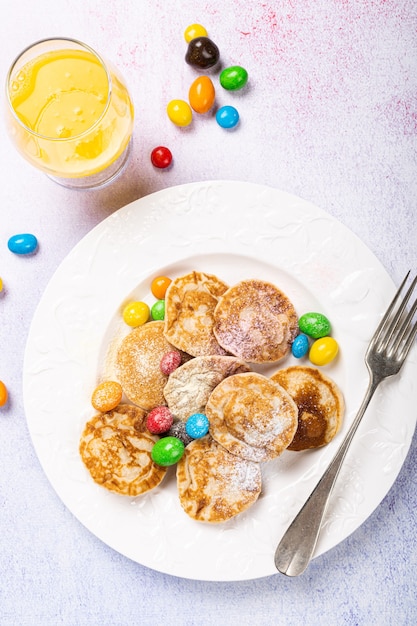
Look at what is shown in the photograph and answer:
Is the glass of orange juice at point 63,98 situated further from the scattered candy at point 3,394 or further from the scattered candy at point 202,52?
the scattered candy at point 3,394

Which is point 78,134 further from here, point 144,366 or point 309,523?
point 309,523

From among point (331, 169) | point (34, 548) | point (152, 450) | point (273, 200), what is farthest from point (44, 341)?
point (331, 169)

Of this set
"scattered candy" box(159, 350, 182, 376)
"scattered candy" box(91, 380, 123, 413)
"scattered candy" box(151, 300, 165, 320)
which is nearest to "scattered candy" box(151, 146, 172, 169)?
"scattered candy" box(151, 300, 165, 320)

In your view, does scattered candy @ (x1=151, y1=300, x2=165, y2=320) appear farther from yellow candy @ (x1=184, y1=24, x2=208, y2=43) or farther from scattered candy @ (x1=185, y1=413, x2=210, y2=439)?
yellow candy @ (x1=184, y1=24, x2=208, y2=43)

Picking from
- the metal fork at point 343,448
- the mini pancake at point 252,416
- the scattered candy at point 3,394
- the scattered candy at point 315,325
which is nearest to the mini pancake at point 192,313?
the mini pancake at point 252,416

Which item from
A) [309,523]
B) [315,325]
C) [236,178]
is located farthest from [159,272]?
[309,523]
